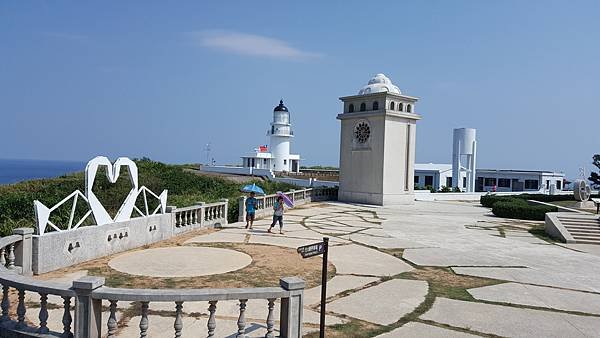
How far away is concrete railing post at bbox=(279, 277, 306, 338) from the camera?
4.84 metres

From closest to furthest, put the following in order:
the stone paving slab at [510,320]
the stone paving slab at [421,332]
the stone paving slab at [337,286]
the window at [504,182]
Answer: the stone paving slab at [421,332] → the stone paving slab at [510,320] → the stone paving slab at [337,286] → the window at [504,182]

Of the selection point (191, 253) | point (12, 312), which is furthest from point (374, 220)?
point (12, 312)

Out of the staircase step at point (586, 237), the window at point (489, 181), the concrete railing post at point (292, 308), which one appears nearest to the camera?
the concrete railing post at point (292, 308)

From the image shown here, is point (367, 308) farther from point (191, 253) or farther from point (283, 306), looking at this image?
point (191, 253)

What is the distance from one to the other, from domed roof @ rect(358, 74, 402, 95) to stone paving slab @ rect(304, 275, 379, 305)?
18939 mm

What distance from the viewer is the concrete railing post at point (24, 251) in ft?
26.1

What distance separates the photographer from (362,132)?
2614cm

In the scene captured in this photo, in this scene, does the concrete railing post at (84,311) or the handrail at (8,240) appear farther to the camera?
the handrail at (8,240)

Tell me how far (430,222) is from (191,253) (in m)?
11.5

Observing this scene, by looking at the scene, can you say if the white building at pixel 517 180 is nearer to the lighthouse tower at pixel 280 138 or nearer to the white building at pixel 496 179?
the white building at pixel 496 179

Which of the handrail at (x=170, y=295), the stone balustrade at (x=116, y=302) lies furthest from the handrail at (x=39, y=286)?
the handrail at (x=170, y=295)

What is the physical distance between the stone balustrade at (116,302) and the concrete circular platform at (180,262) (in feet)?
11.4

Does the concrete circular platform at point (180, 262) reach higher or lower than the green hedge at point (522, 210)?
lower

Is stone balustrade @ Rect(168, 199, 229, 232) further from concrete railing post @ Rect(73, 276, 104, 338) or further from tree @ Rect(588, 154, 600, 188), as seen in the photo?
tree @ Rect(588, 154, 600, 188)
